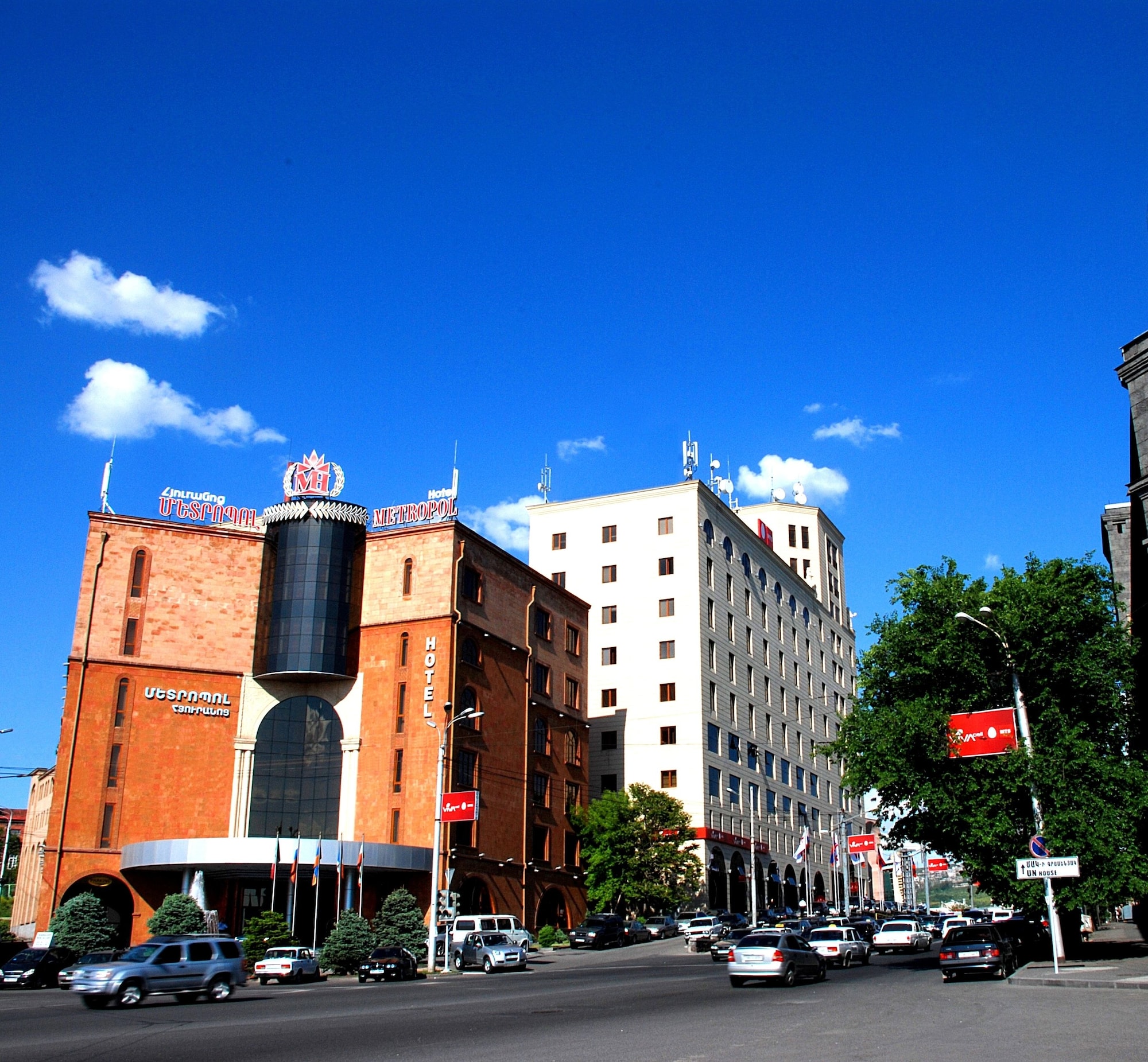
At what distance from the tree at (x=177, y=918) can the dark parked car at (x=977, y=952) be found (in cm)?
3213

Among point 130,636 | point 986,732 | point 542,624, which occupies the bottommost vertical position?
point 986,732

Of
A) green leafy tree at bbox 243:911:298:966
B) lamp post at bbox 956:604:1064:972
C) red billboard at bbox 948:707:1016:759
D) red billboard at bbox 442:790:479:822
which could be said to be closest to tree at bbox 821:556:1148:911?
lamp post at bbox 956:604:1064:972

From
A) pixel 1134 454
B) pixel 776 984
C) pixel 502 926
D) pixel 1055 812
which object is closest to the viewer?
pixel 776 984

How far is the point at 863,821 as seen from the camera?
120125mm

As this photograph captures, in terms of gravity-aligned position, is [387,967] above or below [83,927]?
below

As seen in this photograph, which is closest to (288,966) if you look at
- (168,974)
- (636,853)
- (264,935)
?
(264,935)

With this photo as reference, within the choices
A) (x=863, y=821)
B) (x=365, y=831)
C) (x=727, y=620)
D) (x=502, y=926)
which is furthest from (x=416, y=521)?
(x=863, y=821)

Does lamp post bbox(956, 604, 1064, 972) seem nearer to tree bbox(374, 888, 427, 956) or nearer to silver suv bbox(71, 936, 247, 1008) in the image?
silver suv bbox(71, 936, 247, 1008)

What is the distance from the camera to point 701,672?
84188 mm

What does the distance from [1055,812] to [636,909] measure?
42.5m

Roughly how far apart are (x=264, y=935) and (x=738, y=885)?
4656 cm

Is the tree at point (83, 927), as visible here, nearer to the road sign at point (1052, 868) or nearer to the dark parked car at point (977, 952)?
the dark parked car at point (977, 952)

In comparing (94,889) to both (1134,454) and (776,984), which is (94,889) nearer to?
(776,984)

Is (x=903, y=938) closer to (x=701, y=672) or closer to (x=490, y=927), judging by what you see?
(x=490, y=927)
